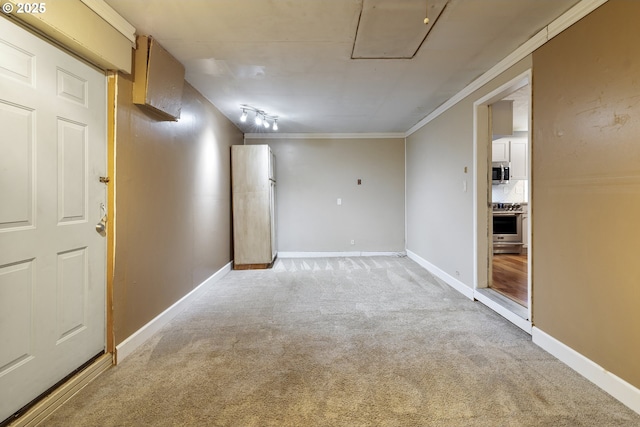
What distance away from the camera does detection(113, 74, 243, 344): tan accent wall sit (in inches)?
82.1

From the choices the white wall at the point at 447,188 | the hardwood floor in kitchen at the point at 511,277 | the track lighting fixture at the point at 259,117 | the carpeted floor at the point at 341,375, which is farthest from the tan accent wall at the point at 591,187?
the track lighting fixture at the point at 259,117

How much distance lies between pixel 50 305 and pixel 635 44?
343 centimetres

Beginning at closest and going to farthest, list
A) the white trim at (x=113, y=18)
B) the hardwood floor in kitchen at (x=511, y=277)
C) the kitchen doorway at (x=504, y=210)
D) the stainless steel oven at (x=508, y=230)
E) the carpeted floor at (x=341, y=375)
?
the carpeted floor at (x=341, y=375) → the white trim at (x=113, y=18) → the kitchen doorway at (x=504, y=210) → the hardwood floor in kitchen at (x=511, y=277) → the stainless steel oven at (x=508, y=230)

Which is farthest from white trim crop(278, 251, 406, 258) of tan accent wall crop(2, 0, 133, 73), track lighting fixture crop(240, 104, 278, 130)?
tan accent wall crop(2, 0, 133, 73)

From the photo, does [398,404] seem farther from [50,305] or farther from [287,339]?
[50,305]

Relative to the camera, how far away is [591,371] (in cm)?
179

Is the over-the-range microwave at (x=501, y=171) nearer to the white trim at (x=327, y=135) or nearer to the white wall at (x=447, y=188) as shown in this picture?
the white wall at (x=447, y=188)

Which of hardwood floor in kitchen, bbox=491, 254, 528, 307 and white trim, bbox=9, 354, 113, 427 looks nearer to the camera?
white trim, bbox=9, 354, 113, 427

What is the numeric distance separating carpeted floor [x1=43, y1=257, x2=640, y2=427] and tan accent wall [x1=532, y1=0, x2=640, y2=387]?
322 millimetres

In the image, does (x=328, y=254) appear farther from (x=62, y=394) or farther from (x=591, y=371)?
(x=62, y=394)

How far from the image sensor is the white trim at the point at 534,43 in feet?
6.03

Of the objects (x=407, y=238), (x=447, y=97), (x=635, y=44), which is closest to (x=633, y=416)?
(x=635, y=44)

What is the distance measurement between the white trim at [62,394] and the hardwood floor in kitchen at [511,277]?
11.3ft

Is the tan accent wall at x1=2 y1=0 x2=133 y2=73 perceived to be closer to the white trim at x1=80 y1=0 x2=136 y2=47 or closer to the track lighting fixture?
the white trim at x1=80 y1=0 x2=136 y2=47
